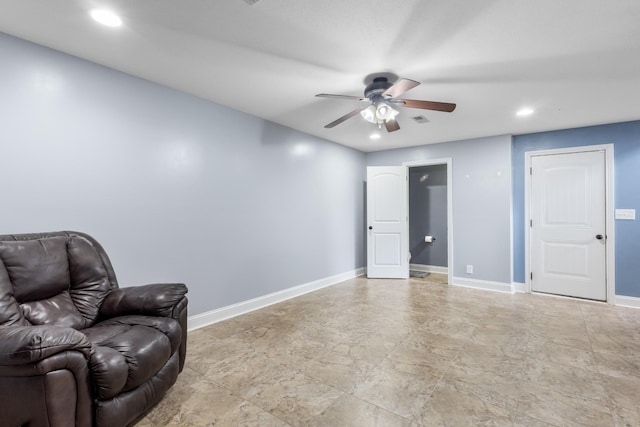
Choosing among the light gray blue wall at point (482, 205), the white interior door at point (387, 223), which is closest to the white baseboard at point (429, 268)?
the white interior door at point (387, 223)

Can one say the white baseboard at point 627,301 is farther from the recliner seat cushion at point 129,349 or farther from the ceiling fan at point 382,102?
the recliner seat cushion at point 129,349

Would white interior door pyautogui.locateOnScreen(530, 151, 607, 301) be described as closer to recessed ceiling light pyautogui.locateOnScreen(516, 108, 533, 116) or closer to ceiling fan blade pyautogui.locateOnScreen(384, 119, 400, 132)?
recessed ceiling light pyautogui.locateOnScreen(516, 108, 533, 116)

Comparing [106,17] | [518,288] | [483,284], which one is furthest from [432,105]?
[518,288]

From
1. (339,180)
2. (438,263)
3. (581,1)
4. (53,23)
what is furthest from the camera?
(438,263)

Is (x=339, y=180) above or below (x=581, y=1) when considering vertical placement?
below

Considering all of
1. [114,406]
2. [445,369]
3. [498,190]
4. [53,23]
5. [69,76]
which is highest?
[53,23]

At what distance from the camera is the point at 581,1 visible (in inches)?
69.0

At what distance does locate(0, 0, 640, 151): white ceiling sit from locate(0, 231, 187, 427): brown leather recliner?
1.49 m

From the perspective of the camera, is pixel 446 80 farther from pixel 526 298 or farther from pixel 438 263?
pixel 438 263

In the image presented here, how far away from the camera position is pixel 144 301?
213 cm

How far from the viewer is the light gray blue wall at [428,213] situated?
632 cm

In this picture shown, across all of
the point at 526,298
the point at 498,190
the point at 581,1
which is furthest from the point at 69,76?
the point at 526,298

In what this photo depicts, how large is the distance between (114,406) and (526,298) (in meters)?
4.86

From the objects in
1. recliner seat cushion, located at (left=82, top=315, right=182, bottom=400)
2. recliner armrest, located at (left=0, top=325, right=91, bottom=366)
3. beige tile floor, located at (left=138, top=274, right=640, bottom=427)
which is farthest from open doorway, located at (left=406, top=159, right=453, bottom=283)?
recliner armrest, located at (left=0, top=325, right=91, bottom=366)
